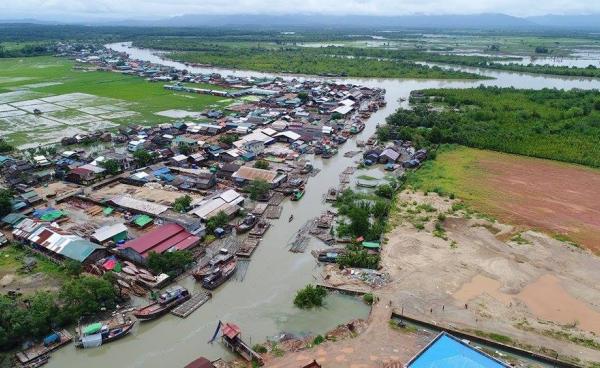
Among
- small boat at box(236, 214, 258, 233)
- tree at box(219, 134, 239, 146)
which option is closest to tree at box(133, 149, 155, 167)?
tree at box(219, 134, 239, 146)

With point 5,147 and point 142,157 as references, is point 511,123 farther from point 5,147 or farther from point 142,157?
point 5,147

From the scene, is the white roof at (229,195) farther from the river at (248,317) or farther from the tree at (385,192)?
the tree at (385,192)

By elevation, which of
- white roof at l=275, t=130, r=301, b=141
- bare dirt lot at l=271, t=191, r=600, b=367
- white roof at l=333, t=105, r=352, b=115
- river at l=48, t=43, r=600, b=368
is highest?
white roof at l=333, t=105, r=352, b=115

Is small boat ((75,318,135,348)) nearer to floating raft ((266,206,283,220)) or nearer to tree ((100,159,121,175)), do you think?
floating raft ((266,206,283,220))

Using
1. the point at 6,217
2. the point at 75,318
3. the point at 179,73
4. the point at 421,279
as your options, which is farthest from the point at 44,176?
the point at 179,73

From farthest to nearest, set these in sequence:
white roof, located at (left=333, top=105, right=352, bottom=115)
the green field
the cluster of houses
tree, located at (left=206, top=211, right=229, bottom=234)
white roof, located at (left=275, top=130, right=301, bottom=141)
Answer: white roof, located at (left=333, top=105, right=352, bottom=115) < the green field < white roof, located at (left=275, top=130, right=301, bottom=141) < tree, located at (left=206, top=211, right=229, bottom=234) < the cluster of houses

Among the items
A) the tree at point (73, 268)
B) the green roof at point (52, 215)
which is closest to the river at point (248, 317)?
the tree at point (73, 268)

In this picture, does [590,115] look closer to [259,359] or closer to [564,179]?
[564,179]
